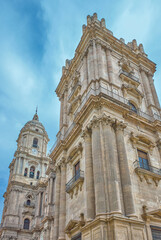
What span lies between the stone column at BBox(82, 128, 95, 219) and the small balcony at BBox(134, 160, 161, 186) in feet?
11.3

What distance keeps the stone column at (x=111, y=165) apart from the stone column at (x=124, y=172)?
45 cm

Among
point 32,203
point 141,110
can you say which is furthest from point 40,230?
point 141,110

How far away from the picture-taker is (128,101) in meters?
22.2

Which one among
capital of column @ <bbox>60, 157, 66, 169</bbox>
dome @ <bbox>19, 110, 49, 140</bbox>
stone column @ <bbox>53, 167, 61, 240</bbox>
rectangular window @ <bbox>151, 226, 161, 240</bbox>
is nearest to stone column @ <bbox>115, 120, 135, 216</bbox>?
rectangular window @ <bbox>151, 226, 161, 240</bbox>

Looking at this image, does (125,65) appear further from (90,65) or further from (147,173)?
(147,173)

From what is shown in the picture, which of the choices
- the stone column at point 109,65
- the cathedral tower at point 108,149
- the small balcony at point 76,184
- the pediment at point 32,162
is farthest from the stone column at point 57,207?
the pediment at point 32,162

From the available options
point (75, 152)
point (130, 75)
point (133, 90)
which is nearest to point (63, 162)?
point (75, 152)

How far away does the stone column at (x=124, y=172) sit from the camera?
14.2 meters

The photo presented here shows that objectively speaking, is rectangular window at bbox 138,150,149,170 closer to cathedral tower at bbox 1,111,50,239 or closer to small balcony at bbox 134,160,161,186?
small balcony at bbox 134,160,161,186

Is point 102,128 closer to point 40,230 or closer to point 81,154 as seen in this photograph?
point 81,154

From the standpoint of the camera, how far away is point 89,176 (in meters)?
16.1

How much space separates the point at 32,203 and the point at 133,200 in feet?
117

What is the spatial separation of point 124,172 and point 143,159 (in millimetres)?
3979

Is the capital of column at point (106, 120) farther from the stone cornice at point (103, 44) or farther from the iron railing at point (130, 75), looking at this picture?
the stone cornice at point (103, 44)
